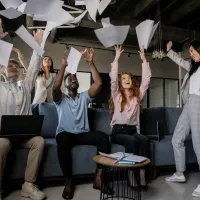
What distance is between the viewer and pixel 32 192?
1.92m

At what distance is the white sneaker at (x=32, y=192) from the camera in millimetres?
1905

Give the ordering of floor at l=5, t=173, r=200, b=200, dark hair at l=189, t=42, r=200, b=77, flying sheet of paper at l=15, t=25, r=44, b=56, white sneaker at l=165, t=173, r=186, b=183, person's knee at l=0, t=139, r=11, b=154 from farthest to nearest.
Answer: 1. white sneaker at l=165, t=173, r=186, b=183
2. dark hair at l=189, t=42, r=200, b=77
3. floor at l=5, t=173, r=200, b=200
4. person's knee at l=0, t=139, r=11, b=154
5. flying sheet of paper at l=15, t=25, r=44, b=56

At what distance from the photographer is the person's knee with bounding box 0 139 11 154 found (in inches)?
72.3

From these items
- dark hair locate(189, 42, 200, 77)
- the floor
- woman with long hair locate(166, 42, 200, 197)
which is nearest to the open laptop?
the floor

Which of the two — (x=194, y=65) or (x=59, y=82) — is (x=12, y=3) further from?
(x=194, y=65)

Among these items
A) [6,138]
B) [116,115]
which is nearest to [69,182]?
[6,138]

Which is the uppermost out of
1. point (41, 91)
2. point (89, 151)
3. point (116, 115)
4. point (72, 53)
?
point (72, 53)

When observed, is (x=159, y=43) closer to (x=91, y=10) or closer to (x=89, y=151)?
(x=89, y=151)

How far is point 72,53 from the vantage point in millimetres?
1819

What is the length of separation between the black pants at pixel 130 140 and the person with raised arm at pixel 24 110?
2.56 feet

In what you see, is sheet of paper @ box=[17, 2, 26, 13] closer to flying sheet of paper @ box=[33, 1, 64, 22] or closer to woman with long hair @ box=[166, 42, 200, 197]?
flying sheet of paper @ box=[33, 1, 64, 22]

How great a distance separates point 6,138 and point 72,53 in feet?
2.99

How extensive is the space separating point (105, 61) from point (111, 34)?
5.11 m

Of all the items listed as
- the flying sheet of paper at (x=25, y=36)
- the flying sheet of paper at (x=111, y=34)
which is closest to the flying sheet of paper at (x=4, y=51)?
the flying sheet of paper at (x=25, y=36)
